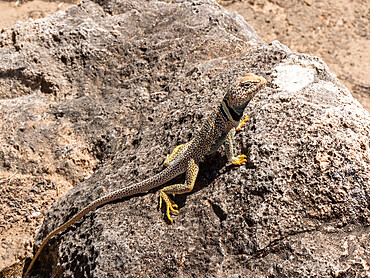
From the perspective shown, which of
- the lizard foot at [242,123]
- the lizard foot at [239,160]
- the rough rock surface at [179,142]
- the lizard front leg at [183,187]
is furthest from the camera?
the lizard foot at [242,123]

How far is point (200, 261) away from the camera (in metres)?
2.93

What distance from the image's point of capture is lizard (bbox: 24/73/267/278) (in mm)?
3246

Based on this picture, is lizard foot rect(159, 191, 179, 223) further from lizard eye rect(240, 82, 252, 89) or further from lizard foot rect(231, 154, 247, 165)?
lizard eye rect(240, 82, 252, 89)

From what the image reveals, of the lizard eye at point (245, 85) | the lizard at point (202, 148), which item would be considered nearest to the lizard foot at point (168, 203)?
the lizard at point (202, 148)

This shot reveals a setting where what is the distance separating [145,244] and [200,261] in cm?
53

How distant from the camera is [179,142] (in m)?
3.86

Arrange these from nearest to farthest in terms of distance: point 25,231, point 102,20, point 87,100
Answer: point 25,231 < point 87,100 < point 102,20

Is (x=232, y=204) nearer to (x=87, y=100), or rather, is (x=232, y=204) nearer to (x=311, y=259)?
(x=311, y=259)

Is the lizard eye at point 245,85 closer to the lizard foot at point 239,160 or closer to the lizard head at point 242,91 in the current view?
the lizard head at point 242,91

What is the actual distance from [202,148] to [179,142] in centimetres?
44

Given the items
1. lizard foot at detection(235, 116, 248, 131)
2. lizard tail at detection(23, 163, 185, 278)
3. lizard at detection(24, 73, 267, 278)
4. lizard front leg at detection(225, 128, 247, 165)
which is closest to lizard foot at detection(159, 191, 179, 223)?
lizard at detection(24, 73, 267, 278)

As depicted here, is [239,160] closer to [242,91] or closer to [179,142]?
[242,91]

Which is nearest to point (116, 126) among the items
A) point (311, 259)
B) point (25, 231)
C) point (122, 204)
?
point (122, 204)

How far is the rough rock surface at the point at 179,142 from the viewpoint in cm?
283
